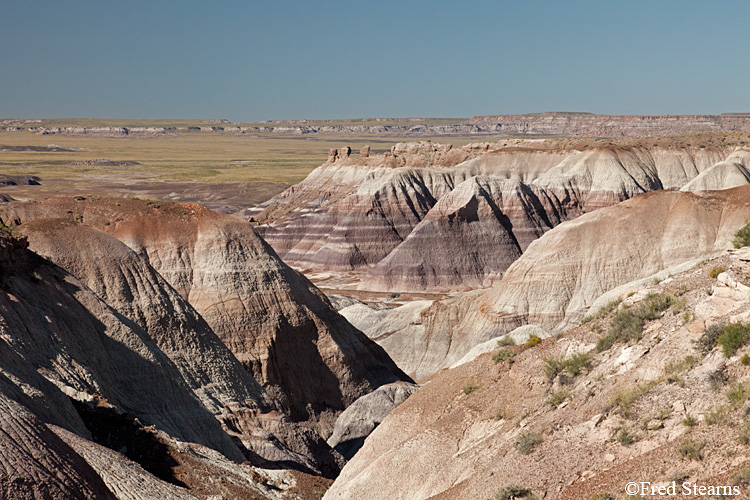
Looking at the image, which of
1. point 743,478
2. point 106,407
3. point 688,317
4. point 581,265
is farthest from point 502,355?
point 581,265

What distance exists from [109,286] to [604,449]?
63.8 ft

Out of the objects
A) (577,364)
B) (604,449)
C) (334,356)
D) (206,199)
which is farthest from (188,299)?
(206,199)

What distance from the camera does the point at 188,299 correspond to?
30.5m

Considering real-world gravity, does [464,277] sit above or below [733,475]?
below

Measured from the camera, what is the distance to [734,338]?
1092cm

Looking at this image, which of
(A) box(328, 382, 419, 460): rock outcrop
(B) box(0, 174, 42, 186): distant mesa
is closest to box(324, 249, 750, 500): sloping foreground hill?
(A) box(328, 382, 419, 460): rock outcrop

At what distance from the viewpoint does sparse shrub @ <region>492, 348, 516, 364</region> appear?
1560 centimetres

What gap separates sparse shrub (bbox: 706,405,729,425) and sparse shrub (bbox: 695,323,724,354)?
140 centimetres

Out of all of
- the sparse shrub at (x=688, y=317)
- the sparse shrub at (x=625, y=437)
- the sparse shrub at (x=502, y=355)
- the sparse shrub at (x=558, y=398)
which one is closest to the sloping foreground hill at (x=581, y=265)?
the sparse shrub at (x=502, y=355)

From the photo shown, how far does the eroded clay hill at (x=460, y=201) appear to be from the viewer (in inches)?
2867

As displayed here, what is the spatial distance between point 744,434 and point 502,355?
21.7 ft

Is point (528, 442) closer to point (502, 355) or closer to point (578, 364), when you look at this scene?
point (578, 364)

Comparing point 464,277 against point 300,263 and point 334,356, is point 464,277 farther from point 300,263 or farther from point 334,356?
point 334,356

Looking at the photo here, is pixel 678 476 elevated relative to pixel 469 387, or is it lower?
elevated
